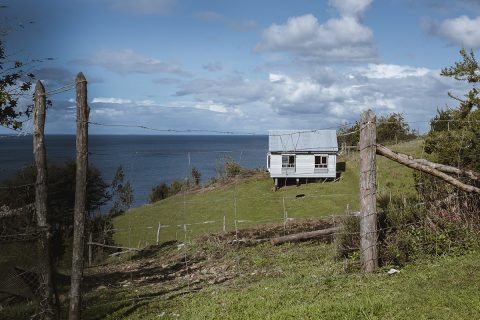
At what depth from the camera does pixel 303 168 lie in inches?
2095

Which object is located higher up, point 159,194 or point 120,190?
point 120,190

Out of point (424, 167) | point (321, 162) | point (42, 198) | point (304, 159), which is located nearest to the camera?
point (42, 198)

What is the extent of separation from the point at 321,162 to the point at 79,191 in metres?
46.2

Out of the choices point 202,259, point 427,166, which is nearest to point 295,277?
point 427,166

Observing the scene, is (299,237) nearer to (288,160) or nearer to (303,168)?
(288,160)

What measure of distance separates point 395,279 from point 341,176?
147 feet

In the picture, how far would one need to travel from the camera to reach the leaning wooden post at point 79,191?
26.5 feet

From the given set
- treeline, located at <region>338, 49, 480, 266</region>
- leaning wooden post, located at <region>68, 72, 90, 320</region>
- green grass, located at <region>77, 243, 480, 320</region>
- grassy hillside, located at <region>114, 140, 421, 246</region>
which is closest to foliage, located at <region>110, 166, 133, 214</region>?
grassy hillside, located at <region>114, 140, 421, 246</region>

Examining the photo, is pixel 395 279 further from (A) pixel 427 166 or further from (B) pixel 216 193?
(B) pixel 216 193

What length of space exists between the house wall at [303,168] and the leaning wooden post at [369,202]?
41219 millimetres

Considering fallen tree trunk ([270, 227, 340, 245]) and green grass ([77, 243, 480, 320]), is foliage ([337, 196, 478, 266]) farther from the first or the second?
fallen tree trunk ([270, 227, 340, 245])

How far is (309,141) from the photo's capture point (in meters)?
52.7

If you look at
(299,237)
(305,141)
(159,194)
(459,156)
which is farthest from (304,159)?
(459,156)

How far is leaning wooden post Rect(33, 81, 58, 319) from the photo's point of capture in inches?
332
